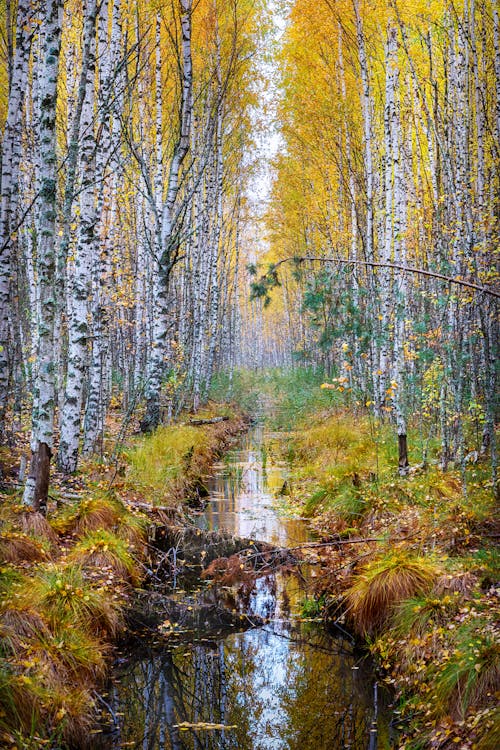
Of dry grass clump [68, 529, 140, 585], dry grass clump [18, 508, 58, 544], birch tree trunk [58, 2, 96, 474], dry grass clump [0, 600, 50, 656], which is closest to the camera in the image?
dry grass clump [0, 600, 50, 656]

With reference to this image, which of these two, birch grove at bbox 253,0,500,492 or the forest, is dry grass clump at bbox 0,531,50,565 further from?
birch grove at bbox 253,0,500,492

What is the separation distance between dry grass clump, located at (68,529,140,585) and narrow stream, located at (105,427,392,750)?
0.68 meters

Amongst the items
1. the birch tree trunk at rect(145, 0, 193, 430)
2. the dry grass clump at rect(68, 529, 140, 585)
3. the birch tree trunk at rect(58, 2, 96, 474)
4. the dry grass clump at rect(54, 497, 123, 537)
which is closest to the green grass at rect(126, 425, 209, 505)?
the birch tree trunk at rect(145, 0, 193, 430)

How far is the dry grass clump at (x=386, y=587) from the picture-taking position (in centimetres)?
504

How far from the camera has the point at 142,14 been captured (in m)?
13.7

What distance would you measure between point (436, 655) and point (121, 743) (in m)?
2.29

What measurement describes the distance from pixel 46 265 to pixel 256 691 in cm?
428

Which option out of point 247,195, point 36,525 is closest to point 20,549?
point 36,525

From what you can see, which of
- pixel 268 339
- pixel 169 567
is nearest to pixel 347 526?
pixel 169 567

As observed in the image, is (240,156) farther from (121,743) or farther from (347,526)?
(121,743)

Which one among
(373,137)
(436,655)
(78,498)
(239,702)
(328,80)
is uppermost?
(328,80)

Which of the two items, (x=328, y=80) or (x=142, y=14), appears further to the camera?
(x=328, y=80)

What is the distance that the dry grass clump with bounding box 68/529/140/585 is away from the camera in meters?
5.56

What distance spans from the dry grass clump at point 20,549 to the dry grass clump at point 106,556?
1.05 ft
